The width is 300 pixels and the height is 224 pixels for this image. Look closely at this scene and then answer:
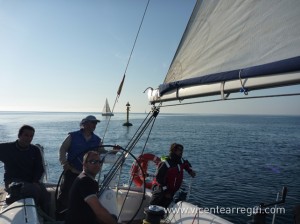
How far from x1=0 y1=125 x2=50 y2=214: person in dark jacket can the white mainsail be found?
2.86 metres

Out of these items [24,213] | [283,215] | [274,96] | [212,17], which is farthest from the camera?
[283,215]

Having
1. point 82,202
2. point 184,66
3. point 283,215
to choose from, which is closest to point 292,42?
point 184,66

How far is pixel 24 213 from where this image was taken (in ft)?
12.6

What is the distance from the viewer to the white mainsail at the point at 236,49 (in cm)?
272

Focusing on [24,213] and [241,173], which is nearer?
[24,213]

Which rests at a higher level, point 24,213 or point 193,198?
point 24,213

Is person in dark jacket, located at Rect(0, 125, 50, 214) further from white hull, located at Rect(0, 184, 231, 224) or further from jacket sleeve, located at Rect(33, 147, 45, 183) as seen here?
white hull, located at Rect(0, 184, 231, 224)

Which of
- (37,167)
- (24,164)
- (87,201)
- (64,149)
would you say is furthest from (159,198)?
(87,201)

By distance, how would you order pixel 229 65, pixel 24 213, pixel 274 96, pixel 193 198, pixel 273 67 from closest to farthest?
1. pixel 273 67
2. pixel 274 96
3. pixel 229 65
4. pixel 24 213
5. pixel 193 198

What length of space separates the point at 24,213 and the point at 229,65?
10.5ft

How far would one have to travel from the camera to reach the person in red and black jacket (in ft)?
19.7

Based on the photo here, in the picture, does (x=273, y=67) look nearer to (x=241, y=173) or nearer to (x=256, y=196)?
(x=256, y=196)

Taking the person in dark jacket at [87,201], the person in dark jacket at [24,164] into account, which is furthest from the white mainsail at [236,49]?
the person in dark jacket at [24,164]

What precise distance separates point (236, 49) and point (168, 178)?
3832 millimetres
